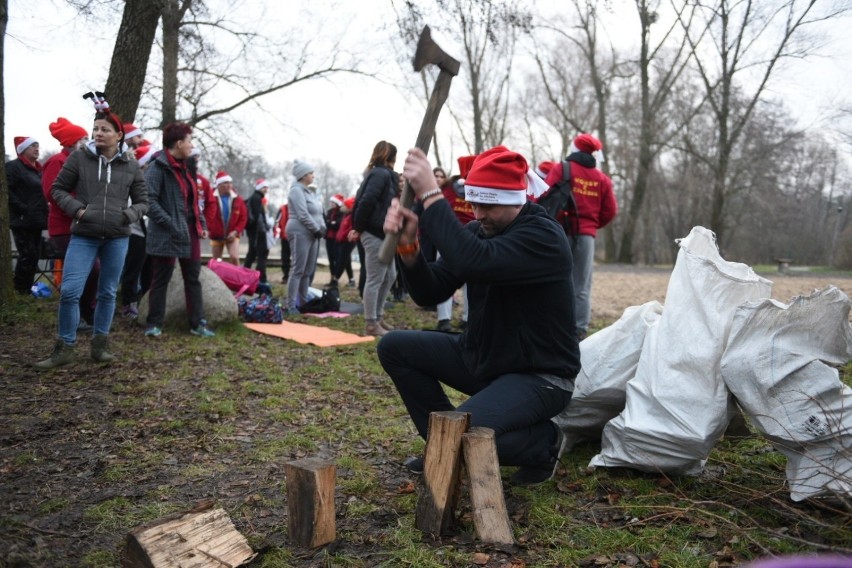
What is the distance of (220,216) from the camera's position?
9.98 metres

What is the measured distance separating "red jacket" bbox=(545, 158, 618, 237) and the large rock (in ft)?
11.5

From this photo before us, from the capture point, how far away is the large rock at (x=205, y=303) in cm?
666

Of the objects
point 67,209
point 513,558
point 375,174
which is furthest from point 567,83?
point 513,558

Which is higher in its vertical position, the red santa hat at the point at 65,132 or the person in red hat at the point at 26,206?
the red santa hat at the point at 65,132

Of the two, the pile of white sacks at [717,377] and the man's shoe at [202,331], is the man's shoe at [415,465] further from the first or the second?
the man's shoe at [202,331]

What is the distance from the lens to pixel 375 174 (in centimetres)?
646

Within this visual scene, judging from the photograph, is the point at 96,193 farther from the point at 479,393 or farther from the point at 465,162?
the point at 479,393

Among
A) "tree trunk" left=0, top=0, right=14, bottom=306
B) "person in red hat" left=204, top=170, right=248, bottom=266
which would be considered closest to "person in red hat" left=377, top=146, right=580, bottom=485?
"tree trunk" left=0, top=0, right=14, bottom=306

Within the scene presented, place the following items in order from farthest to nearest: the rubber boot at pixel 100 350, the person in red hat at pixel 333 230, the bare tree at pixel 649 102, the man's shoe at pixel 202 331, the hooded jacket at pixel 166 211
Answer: the bare tree at pixel 649 102 < the person in red hat at pixel 333 230 < the man's shoe at pixel 202 331 < the hooded jacket at pixel 166 211 < the rubber boot at pixel 100 350

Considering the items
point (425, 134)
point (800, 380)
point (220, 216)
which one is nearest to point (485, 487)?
point (800, 380)

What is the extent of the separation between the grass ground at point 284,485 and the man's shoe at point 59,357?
11 centimetres

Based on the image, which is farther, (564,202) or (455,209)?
(455,209)

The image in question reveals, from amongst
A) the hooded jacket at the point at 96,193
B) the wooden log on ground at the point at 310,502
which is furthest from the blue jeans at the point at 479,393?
the hooded jacket at the point at 96,193

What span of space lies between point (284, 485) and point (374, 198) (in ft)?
12.5
